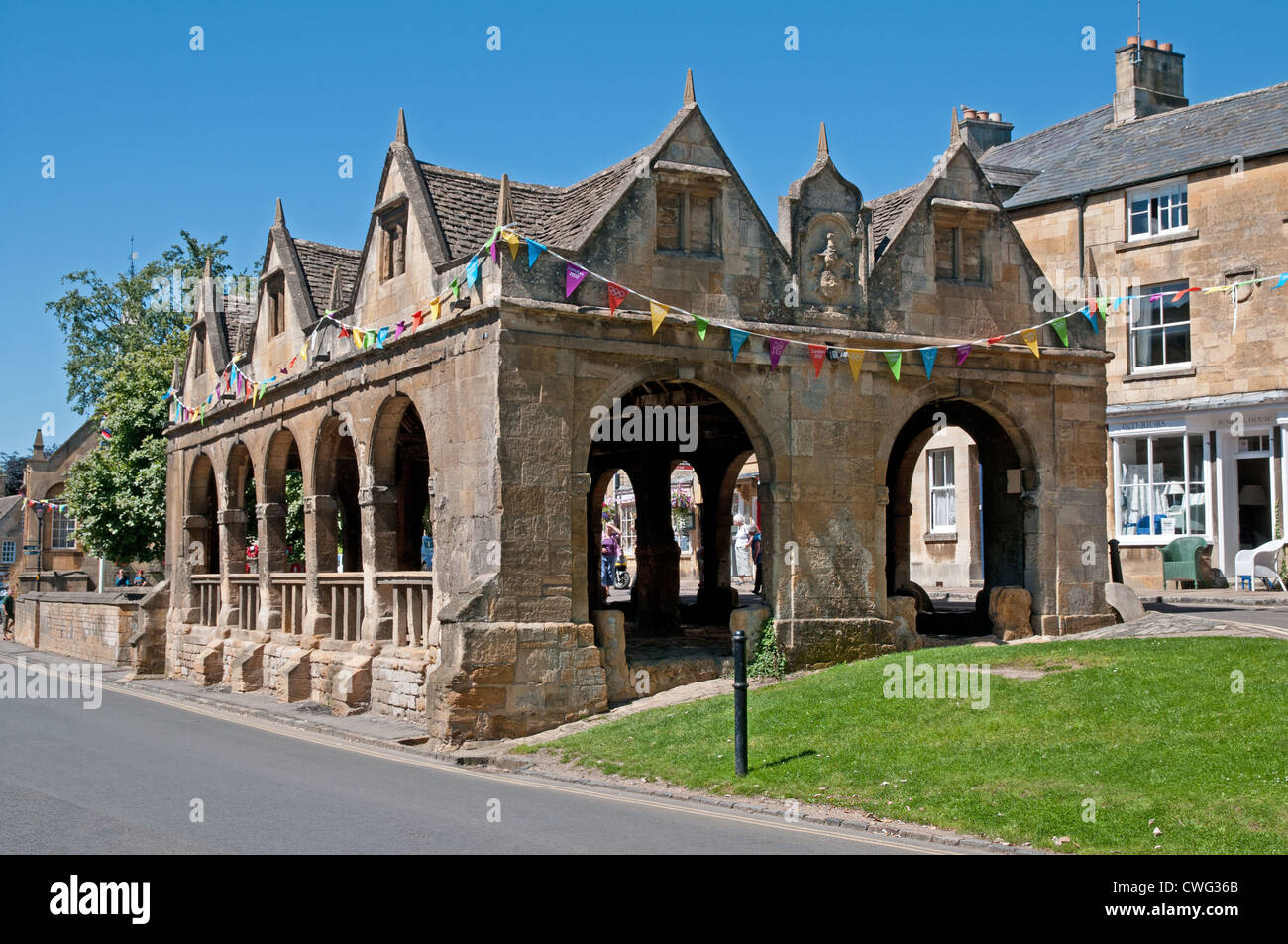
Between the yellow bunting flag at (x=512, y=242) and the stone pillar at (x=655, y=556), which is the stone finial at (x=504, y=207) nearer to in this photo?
the yellow bunting flag at (x=512, y=242)

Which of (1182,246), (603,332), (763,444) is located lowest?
(763,444)

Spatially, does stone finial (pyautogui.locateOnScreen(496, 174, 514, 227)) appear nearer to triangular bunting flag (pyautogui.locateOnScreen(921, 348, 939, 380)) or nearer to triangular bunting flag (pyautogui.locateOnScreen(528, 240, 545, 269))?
triangular bunting flag (pyautogui.locateOnScreen(528, 240, 545, 269))

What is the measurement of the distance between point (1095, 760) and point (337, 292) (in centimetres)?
1362

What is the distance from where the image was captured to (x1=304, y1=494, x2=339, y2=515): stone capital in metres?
20.0

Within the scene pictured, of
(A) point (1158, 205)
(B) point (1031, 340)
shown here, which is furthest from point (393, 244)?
(A) point (1158, 205)

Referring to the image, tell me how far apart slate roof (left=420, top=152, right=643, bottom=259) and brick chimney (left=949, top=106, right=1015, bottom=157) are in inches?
895

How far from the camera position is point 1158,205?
29453mm

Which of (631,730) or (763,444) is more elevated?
(763,444)

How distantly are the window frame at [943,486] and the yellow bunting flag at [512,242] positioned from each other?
2072 cm

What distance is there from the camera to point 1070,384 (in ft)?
60.2

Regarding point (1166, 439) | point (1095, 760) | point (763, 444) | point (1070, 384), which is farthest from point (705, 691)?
point (1166, 439)

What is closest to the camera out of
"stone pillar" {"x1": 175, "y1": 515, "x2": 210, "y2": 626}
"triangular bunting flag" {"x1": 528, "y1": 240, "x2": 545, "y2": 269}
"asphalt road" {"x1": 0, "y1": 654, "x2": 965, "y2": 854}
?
"asphalt road" {"x1": 0, "y1": 654, "x2": 965, "y2": 854}

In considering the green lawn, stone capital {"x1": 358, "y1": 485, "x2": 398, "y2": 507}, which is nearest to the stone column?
stone capital {"x1": 358, "y1": 485, "x2": 398, "y2": 507}

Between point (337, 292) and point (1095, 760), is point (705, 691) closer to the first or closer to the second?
point (1095, 760)
